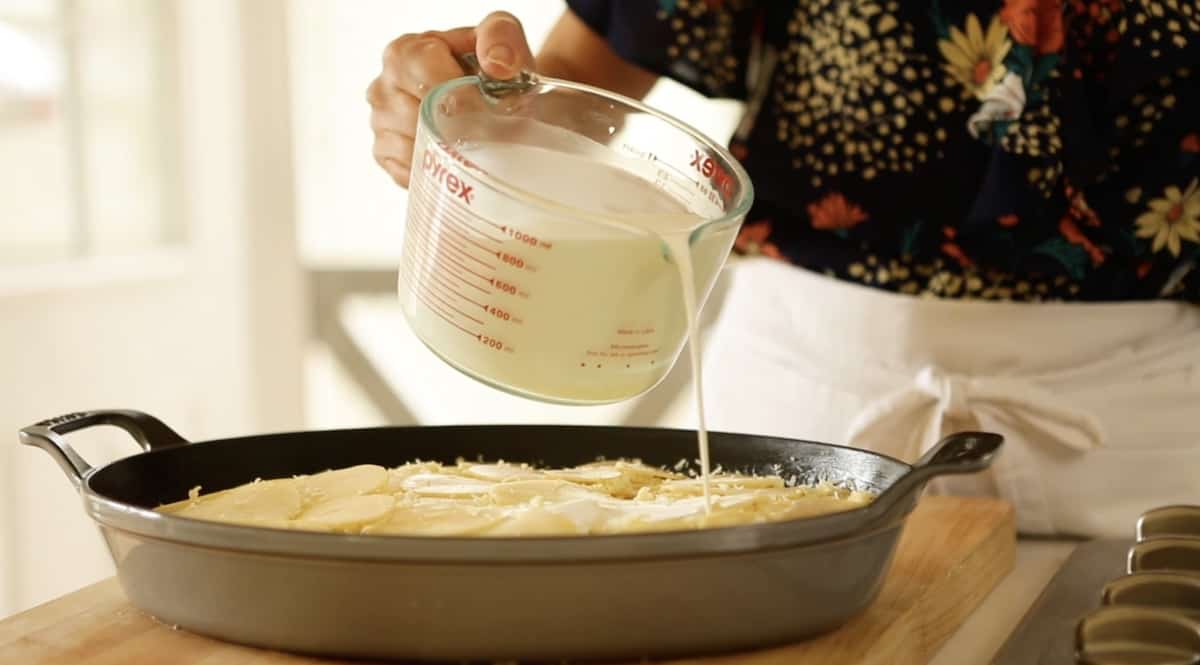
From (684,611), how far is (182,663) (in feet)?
0.84

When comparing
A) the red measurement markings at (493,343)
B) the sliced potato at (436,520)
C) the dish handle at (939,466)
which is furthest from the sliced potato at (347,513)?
the dish handle at (939,466)

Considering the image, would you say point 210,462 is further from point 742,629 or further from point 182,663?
point 742,629

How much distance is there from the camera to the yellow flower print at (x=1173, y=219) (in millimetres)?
1118

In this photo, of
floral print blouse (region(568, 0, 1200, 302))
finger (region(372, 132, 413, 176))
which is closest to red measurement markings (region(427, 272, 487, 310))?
finger (region(372, 132, 413, 176))

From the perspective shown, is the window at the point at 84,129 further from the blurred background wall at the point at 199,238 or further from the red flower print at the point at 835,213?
the red flower print at the point at 835,213

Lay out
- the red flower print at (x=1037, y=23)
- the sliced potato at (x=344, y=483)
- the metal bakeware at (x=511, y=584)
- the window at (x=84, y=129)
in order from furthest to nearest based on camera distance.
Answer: the window at (x=84, y=129)
the red flower print at (x=1037, y=23)
the sliced potato at (x=344, y=483)
the metal bakeware at (x=511, y=584)

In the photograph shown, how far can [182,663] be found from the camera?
71cm

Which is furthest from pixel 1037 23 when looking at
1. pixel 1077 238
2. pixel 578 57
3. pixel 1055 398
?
pixel 578 57

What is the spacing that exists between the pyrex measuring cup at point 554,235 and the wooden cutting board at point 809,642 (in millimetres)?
194

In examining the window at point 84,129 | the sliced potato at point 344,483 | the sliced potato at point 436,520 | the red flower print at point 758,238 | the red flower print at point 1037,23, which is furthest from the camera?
the window at point 84,129

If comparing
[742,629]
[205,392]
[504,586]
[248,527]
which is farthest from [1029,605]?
[205,392]

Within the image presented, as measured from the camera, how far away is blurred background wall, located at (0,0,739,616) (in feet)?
7.64

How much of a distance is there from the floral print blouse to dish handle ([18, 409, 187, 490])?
519mm

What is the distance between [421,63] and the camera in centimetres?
98
